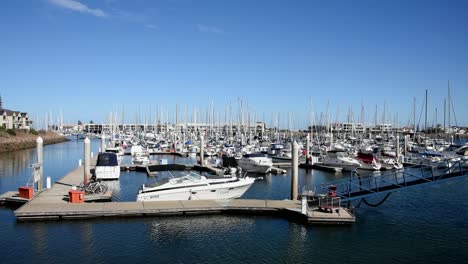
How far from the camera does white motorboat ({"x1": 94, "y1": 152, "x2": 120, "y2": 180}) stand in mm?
41156

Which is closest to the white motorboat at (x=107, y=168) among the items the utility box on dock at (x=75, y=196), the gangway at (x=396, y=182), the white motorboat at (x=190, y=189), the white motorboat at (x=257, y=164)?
the white motorboat at (x=190, y=189)

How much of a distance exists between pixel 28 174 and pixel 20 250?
3175 cm

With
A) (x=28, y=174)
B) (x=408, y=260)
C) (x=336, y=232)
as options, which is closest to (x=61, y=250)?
(x=336, y=232)

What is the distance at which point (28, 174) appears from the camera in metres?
47.7

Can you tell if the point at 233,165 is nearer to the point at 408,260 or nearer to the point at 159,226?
the point at 159,226

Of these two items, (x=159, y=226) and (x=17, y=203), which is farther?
(x=17, y=203)

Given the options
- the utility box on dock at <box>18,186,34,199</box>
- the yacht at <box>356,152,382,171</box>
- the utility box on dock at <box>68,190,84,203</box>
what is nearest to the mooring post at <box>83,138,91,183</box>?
the utility box on dock at <box>18,186,34,199</box>

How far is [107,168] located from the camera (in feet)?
136

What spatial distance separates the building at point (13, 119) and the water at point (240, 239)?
11110 cm

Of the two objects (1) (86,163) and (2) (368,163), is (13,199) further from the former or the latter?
(2) (368,163)

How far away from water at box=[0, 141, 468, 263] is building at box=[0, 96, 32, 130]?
4374 inches

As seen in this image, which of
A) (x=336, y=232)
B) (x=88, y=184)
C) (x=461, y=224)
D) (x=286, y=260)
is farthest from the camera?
(x=88, y=184)

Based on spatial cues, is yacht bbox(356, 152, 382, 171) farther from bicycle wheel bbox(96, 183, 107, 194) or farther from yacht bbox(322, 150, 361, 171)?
bicycle wheel bbox(96, 183, 107, 194)

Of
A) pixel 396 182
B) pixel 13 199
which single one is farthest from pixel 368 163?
pixel 13 199
